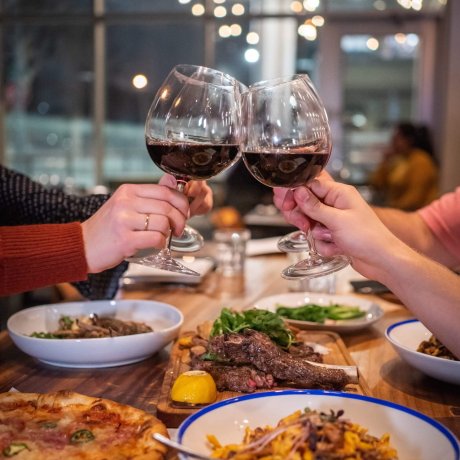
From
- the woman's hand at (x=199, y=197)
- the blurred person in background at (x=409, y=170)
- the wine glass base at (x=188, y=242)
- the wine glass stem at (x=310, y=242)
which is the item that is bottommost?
the blurred person in background at (x=409, y=170)

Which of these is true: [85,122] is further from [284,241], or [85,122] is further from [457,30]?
[284,241]

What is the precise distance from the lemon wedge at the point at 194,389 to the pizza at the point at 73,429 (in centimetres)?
11

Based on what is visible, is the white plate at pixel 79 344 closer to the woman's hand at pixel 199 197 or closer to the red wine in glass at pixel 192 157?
the woman's hand at pixel 199 197

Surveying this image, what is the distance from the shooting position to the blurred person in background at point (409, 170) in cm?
737

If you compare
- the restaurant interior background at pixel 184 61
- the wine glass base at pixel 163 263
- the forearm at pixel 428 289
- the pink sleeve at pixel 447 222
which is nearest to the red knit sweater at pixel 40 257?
the wine glass base at pixel 163 263

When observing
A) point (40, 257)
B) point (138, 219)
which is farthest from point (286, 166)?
point (40, 257)

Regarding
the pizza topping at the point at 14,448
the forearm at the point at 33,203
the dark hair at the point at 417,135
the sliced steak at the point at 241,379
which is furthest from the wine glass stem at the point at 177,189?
the dark hair at the point at 417,135

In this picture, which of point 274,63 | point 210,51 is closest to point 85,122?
point 210,51

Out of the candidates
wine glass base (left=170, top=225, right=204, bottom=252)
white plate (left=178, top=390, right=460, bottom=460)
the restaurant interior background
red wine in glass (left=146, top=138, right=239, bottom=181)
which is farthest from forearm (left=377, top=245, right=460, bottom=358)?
the restaurant interior background

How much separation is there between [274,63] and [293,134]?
749 centimetres

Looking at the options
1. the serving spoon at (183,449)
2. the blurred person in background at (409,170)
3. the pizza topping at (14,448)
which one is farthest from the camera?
the blurred person in background at (409,170)

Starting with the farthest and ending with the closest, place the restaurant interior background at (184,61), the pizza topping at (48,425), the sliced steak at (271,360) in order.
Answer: the restaurant interior background at (184,61), the sliced steak at (271,360), the pizza topping at (48,425)

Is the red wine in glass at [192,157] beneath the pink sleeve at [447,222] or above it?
above

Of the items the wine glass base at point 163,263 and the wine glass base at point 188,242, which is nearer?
the wine glass base at point 163,263
